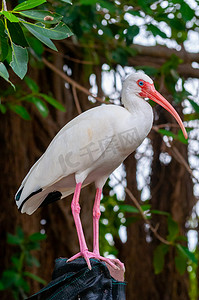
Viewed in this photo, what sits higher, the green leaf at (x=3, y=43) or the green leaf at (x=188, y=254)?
the green leaf at (x=3, y=43)

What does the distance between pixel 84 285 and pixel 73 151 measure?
1.57 ft

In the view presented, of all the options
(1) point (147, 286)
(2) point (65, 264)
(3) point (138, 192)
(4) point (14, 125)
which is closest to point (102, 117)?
(2) point (65, 264)

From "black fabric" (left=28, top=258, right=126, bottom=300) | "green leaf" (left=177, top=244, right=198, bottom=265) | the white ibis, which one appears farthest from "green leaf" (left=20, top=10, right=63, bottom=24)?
"green leaf" (left=177, top=244, right=198, bottom=265)

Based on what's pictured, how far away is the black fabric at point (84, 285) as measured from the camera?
1.46 meters

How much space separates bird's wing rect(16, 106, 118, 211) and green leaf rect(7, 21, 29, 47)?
45 cm

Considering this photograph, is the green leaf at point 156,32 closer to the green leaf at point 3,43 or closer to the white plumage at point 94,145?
the white plumage at point 94,145

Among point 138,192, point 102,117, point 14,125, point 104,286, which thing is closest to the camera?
point 104,286

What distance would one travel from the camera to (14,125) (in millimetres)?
3400

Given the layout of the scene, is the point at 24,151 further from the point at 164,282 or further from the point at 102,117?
the point at 102,117

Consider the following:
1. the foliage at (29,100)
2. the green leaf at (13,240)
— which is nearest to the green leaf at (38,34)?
the foliage at (29,100)

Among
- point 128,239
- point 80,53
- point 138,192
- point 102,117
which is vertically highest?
point 102,117

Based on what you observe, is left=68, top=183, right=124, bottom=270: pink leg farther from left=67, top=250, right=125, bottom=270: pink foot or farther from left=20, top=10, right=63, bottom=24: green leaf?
left=20, top=10, right=63, bottom=24: green leaf

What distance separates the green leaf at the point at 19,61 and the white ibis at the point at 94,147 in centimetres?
45

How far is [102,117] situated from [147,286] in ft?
8.21
